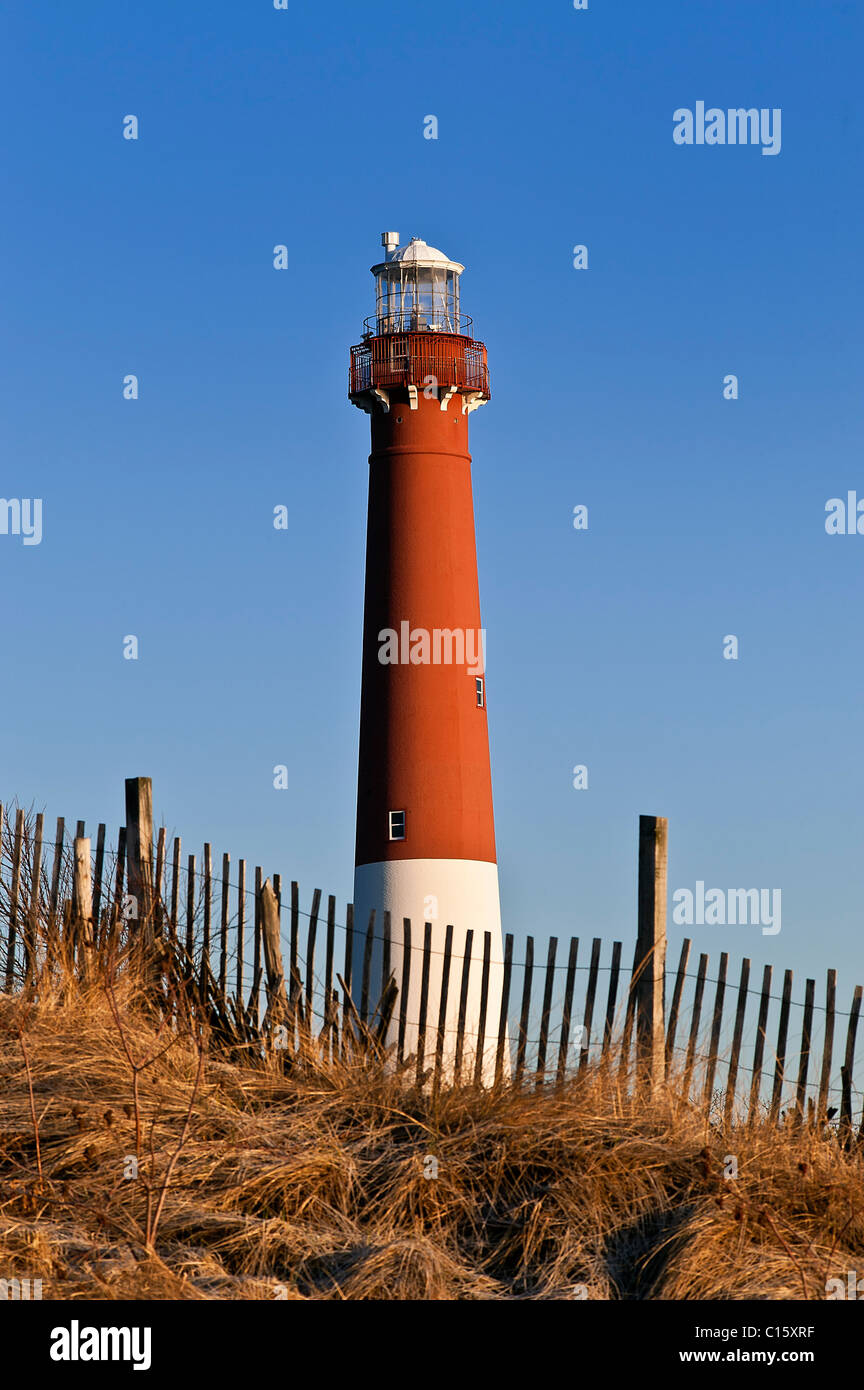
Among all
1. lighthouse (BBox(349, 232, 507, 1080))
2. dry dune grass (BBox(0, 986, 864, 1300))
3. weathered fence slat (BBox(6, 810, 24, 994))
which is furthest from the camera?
lighthouse (BBox(349, 232, 507, 1080))

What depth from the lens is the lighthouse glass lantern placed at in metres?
24.0

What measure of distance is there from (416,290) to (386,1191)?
1884cm

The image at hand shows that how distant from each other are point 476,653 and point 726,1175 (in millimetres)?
15271

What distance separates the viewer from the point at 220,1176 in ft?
24.2

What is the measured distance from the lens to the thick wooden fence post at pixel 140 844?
34.5 feet

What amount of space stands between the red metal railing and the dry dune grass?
1604 centimetres

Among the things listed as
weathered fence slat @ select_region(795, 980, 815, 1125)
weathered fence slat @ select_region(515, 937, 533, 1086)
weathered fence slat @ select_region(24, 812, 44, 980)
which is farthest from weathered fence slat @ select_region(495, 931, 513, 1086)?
weathered fence slat @ select_region(24, 812, 44, 980)

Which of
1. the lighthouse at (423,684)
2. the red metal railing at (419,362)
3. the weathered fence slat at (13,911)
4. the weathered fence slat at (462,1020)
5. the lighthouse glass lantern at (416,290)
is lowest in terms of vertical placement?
the weathered fence slat at (462,1020)

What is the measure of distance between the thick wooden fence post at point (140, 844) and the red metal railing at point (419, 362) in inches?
520

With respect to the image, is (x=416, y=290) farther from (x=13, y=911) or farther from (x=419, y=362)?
(x=13, y=911)

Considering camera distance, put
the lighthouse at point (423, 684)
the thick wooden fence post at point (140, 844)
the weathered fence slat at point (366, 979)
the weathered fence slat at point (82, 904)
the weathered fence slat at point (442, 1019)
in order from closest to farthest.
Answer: the weathered fence slat at point (442, 1019) → the weathered fence slat at point (366, 979) → the weathered fence slat at point (82, 904) → the thick wooden fence post at point (140, 844) → the lighthouse at point (423, 684)

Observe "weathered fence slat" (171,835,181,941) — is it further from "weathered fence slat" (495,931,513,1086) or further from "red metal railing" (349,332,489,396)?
"red metal railing" (349,332,489,396)

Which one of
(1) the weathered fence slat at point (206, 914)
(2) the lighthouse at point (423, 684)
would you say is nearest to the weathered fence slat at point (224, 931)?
(1) the weathered fence slat at point (206, 914)

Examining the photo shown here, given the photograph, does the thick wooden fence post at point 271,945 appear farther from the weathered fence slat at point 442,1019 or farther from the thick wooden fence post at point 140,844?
the weathered fence slat at point 442,1019
